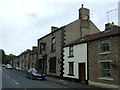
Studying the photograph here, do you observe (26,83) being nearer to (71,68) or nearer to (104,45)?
(71,68)

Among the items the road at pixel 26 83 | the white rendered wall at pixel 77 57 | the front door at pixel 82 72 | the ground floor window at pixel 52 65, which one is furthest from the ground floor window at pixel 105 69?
the ground floor window at pixel 52 65

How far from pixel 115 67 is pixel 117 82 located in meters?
1.27

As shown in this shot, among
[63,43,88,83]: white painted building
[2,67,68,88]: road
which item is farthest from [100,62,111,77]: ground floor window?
[2,67,68,88]: road

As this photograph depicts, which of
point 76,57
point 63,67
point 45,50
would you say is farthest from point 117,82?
point 45,50

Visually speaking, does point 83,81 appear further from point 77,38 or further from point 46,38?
point 46,38

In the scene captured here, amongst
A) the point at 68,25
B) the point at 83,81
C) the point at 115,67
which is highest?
the point at 68,25

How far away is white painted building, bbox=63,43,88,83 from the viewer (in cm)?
2007

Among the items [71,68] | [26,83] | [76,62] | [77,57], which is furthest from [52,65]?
[26,83]

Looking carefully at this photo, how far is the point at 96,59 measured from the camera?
18062mm

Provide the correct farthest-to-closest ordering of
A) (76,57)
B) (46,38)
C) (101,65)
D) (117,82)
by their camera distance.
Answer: (46,38)
(76,57)
(101,65)
(117,82)

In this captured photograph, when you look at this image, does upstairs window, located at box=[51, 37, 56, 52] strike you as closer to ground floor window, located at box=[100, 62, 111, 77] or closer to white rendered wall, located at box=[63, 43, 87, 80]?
white rendered wall, located at box=[63, 43, 87, 80]

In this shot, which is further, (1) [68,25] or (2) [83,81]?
(1) [68,25]

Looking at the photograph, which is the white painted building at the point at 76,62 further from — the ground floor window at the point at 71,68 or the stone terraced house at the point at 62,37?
the stone terraced house at the point at 62,37

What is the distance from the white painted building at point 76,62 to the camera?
790 inches
